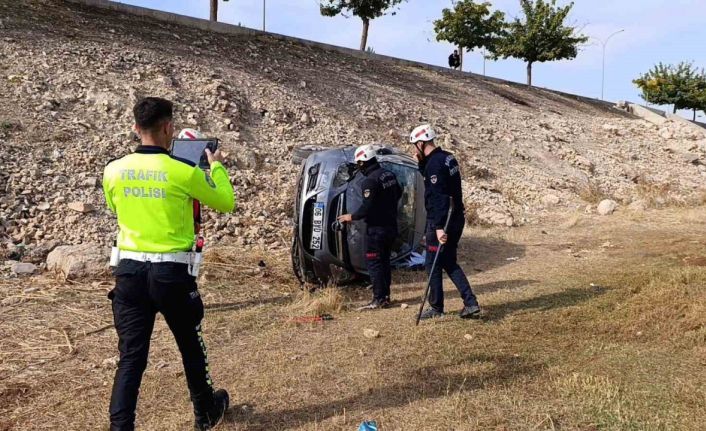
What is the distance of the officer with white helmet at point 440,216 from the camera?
18.9ft

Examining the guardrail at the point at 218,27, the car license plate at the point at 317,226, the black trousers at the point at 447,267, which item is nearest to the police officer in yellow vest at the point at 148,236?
the black trousers at the point at 447,267

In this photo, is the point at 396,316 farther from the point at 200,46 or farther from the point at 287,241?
the point at 200,46

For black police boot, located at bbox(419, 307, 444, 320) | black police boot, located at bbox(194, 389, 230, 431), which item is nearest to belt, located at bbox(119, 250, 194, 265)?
black police boot, located at bbox(194, 389, 230, 431)

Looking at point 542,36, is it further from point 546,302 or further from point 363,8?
point 546,302

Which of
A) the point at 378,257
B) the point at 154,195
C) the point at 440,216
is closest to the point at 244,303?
the point at 378,257

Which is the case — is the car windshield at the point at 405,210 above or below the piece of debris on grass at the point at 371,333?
above

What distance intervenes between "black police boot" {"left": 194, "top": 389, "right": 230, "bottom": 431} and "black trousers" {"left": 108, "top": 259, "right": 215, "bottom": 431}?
49cm

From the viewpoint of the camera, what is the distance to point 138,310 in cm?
322

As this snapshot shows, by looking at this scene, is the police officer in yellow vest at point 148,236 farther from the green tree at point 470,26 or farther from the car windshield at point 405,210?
the green tree at point 470,26

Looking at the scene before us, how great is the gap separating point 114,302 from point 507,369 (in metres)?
2.85

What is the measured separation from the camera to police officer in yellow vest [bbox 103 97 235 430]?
314 centimetres

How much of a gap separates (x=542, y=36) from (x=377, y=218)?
88.8 ft

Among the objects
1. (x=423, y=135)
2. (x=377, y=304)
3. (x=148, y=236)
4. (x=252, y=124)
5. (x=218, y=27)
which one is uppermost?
(x=218, y=27)

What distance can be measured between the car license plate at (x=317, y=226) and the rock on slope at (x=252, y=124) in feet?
7.61
